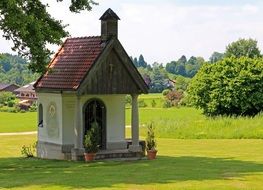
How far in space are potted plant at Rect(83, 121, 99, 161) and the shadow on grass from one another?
2.46 ft

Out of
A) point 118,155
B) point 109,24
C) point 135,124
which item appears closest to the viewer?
point 118,155

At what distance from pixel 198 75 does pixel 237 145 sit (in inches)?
1043

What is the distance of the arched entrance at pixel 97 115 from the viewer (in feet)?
96.0

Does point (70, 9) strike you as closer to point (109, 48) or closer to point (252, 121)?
point (109, 48)

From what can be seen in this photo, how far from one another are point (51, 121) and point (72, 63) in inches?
128

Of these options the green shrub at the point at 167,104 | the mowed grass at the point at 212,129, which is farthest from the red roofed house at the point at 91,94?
the green shrub at the point at 167,104

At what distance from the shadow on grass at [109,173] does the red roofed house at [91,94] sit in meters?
2.36

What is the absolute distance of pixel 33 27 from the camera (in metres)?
24.7

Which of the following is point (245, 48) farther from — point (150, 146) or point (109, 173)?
point (109, 173)

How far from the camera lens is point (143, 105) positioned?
112 metres

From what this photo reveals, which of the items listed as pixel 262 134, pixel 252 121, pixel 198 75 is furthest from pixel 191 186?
pixel 198 75

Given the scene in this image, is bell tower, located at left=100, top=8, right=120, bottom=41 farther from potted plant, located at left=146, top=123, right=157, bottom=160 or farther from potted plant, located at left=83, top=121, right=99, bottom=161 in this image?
potted plant, located at left=146, top=123, right=157, bottom=160

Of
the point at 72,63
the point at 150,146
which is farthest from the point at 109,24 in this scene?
the point at 150,146

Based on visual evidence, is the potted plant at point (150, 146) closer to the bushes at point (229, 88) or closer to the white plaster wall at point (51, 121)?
the white plaster wall at point (51, 121)
